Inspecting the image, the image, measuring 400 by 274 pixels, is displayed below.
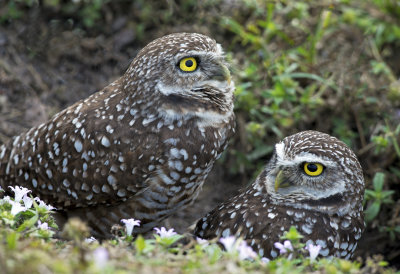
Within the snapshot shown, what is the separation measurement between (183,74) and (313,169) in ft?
3.34

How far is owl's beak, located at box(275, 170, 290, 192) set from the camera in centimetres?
344

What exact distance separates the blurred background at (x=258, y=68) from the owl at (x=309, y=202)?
84cm

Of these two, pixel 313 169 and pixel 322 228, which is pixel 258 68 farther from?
pixel 322 228

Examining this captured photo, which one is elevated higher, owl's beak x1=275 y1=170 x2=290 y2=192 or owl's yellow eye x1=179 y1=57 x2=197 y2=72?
owl's yellow eye x1=179 y1=57 x2=197 y2=72

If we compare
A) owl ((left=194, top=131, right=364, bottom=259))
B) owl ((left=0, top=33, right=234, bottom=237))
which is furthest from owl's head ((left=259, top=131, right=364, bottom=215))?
owl ((left=0, top=33, right=234, bottom=237))

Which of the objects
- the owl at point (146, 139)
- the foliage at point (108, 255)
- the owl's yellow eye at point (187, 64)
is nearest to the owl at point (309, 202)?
the owl at point (146, 139)

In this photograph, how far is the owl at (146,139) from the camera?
135 inches

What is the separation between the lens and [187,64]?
339 centimetres

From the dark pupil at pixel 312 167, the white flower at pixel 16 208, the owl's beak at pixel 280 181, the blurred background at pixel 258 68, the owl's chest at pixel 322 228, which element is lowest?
the owl's chest at pixel 322 228

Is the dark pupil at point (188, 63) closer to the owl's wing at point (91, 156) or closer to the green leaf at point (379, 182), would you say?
the owl's wing at point (91, 156)

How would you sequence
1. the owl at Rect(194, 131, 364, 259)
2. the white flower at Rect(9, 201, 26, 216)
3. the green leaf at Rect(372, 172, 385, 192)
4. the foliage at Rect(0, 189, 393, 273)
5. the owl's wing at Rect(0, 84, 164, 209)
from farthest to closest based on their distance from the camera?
1. the green leaf at Rect(372, 172, 385, 192)
2. the owl's wing at Rect(0, 84, 164, 209)
3. the owl at Rect(194, 131, 364, 259)
4. the white flower at Rect(9, 201, 26, 216)
5. the foliage at Rect(0, 189, 393, 273)

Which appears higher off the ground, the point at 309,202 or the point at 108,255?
the point at 108,255

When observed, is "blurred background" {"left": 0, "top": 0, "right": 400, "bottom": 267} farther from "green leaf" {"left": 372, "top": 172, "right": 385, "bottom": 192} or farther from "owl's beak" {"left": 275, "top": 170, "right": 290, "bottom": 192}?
"owl's beak" {"left": 275, "top": 170, "right": 290, "bottom": 192}

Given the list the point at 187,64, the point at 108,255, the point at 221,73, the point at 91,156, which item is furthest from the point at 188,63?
the point at 108,255
